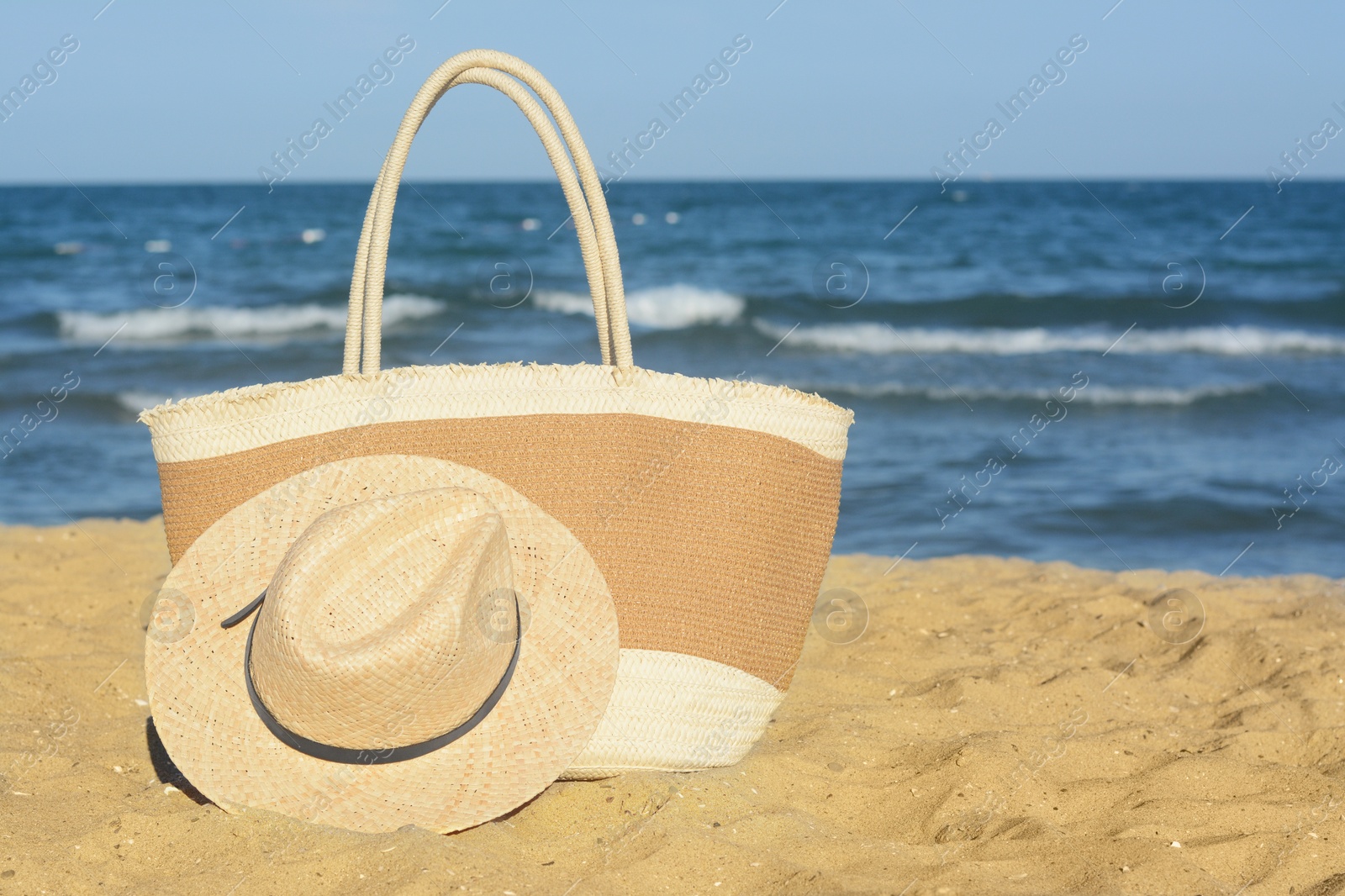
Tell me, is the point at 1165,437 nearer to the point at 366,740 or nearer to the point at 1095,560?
the point at 1095,560

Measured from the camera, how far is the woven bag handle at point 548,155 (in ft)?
8.32

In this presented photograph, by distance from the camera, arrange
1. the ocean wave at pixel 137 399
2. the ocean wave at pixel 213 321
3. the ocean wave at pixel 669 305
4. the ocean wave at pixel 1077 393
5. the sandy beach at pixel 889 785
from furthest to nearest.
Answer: the ocean wave at pixel 669 305, the ocean wave at pixel 213 321, the ocean wave at pixel 1077 393, the ocean wave at pixel 137 399, the sandy beach at pixel 889 785

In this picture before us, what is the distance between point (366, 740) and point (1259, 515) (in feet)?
15.9

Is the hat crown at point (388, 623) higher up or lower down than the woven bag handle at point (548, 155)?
lower down

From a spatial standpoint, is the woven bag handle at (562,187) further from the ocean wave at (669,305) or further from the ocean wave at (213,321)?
the ocean wave at (213,321)

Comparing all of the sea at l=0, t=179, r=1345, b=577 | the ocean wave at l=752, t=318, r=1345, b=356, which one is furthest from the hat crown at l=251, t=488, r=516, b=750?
the ocean wave at l=752, t=318, r=1345, b=356

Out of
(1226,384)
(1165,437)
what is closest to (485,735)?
(1165,437)

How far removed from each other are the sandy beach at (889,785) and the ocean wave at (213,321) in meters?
8.84

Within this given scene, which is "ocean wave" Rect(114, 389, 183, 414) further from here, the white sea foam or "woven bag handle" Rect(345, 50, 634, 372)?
"woven bag handle" Rect(345, 50, 634, 372)

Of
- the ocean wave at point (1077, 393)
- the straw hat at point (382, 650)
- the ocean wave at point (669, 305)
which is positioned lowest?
the straw hat at point (382, 650)

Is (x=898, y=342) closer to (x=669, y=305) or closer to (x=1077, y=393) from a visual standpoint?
(x=1077, y=393)

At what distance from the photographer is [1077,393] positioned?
27.5 ft

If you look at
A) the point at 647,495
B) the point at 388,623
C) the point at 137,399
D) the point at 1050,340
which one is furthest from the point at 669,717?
the point at 1050,340

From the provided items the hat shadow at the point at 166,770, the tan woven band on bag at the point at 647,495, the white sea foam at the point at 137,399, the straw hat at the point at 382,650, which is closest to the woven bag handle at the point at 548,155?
the tan woven band on bag at the point at 647,495
